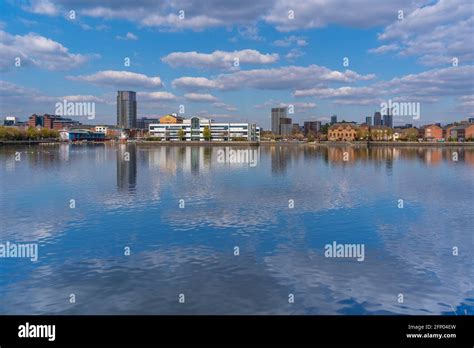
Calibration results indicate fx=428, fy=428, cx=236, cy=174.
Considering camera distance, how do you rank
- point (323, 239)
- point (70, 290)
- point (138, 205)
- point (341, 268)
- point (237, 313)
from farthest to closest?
1. point (138, 205)
2. point (323, 239)
3. point (341, 268)
4. point (70, 290)
5. point (237, 313)

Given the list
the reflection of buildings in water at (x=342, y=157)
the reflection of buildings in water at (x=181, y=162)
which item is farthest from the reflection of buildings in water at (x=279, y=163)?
the reflection of buildings in water at (x=181, y=162)

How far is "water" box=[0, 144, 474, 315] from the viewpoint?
14.6 meters

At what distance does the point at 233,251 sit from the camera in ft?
65.8

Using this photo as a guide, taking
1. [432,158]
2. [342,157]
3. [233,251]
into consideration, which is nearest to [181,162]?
[342,157]

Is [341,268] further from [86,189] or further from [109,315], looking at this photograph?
[86,189]

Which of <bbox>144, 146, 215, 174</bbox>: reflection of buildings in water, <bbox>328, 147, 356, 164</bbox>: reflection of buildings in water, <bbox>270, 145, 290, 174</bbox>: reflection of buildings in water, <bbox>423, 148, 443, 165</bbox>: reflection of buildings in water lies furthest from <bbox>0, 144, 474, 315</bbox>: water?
<bbox>423, 148, 443, 165</bbox>: reflection of buildings in water

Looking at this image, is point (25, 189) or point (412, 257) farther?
point (25, 189)

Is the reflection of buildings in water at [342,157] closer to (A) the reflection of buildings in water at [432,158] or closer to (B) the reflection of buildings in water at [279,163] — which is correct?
(B) the reflection of buildings in water at [279,163]

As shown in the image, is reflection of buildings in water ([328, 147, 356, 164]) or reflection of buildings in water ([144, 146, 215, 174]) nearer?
reflection of buildings in water ([144, 146, 215, 174])

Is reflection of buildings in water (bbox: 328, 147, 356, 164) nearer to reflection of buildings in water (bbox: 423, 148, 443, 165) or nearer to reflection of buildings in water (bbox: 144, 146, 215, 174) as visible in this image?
reflection of buildings in water (bbox: 423, 148, 443, 165)
